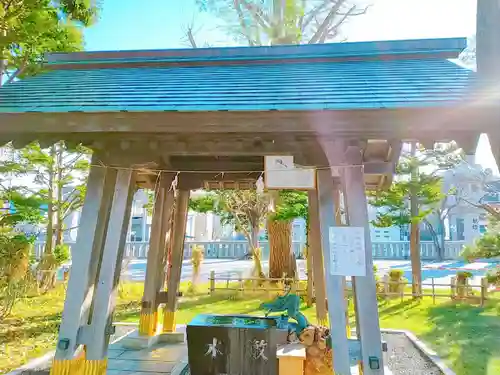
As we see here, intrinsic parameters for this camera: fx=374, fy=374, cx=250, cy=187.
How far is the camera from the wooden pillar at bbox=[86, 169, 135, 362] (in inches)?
182

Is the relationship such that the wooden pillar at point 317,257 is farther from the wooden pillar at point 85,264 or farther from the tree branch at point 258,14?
the tree branch at point 258,14

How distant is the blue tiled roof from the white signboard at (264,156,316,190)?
0.88m

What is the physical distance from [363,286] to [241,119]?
236cm

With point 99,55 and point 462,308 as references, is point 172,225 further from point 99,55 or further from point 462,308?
point 462,308

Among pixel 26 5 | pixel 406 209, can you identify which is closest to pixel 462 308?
pixel 406 209

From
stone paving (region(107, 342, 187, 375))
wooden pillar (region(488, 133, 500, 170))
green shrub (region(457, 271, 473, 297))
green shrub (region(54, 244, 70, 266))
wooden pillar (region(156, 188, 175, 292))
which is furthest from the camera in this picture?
green shrub (region(54, 244, 70, 266))

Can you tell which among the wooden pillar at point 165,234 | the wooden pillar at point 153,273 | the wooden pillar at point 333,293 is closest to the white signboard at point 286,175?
the wooden pillar at point 333,293

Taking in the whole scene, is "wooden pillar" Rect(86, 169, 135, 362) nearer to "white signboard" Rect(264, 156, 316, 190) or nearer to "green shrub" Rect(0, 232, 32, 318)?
"white signboard" Rect(264, 156, 316, 190)

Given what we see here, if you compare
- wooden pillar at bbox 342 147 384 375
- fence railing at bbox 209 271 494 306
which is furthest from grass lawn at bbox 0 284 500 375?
wooden pillar at bbox 342 147 384 375

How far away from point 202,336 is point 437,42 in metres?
5.54

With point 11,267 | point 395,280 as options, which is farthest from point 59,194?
point 395,280

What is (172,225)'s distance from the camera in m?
8.30

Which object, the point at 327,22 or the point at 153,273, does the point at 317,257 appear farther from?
the point at 327,22

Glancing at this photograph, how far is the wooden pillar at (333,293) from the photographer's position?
4.20 m
